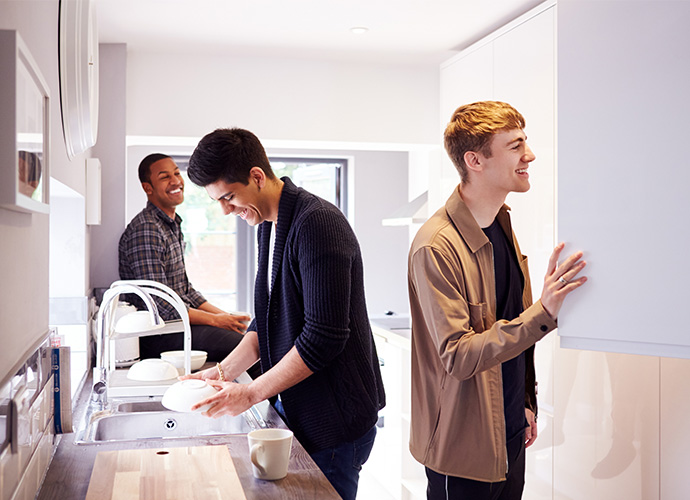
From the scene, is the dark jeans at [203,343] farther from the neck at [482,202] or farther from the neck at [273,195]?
the neck at [482,202]

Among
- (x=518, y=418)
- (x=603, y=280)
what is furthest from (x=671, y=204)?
(x=518, y=418)

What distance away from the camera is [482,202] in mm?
1676

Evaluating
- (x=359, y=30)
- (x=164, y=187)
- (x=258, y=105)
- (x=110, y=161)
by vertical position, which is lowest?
(x=164, y=187)

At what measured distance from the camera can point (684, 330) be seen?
3.67 feet

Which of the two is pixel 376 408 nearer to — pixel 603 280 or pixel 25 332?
pixel 603 280

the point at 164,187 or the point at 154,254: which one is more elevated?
the point at 164,187

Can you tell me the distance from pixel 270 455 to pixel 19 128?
0.71 m

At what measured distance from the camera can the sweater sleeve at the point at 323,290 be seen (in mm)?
1498

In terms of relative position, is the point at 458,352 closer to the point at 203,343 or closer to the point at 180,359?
the point at 180,359

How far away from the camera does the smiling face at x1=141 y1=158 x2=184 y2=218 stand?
3.09m

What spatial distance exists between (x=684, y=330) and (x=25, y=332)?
115 centimetres

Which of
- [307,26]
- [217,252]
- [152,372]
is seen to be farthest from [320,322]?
[217,252]

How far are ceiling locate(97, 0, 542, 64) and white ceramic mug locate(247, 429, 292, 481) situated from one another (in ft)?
6.98

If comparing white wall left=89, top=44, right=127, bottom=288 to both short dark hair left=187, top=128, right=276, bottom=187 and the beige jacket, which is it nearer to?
short dark hair left=187, top=128, right=276, bottom=187
